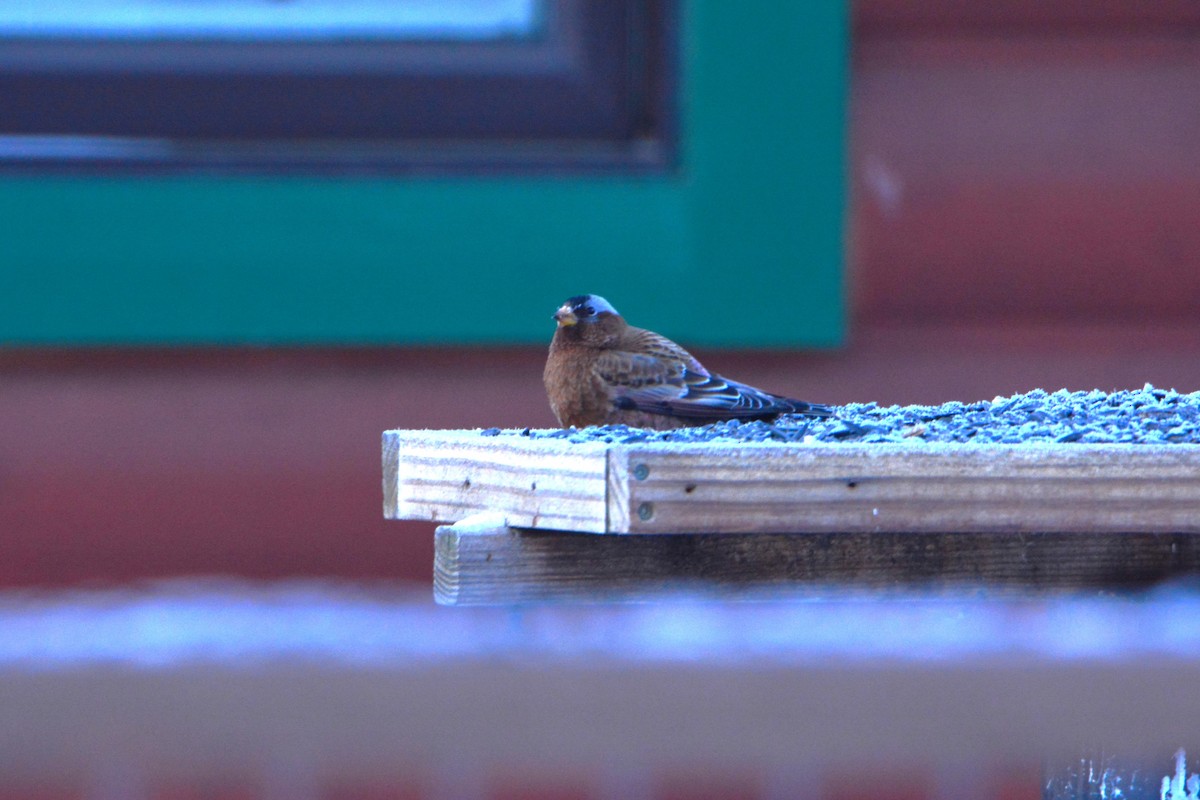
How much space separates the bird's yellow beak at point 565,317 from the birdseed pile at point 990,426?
1.90ft

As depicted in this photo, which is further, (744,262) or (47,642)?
(744,262)

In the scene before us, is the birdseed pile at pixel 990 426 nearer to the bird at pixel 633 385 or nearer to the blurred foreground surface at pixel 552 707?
the bird at pixel 633 385

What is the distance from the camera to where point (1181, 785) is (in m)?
1.79

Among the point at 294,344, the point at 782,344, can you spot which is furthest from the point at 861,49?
the point at 294,344

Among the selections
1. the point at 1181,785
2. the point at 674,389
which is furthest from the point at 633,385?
the point at 1181,785

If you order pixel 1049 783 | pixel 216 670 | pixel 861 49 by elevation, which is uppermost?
pixel 861 49

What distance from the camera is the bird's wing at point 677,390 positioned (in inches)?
93.7

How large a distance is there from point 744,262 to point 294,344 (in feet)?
3.01

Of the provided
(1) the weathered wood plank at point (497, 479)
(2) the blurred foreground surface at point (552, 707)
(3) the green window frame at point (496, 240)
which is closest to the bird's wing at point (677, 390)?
(1) the weathered wood plank at point (497, 479)

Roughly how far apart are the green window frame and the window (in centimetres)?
14

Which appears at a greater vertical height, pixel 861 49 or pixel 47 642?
→ pixel 861 49

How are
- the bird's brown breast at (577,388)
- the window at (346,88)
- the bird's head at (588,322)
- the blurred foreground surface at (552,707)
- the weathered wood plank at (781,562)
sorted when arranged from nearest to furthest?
the blurred foreground surface at (552,707), the weathered wood plank at (781,562), the bird's brown breast at (577,388), the bird's head at (588,322), the window at (346,88)

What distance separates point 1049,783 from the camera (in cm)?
188

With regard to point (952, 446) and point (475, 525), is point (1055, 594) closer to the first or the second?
point (952, 446)
